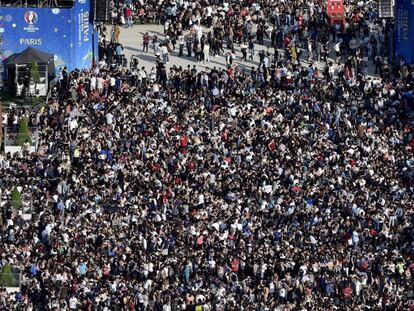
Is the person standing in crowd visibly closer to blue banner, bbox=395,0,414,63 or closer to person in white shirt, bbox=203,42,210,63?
person in white shirt, bbox=203,42,210,63

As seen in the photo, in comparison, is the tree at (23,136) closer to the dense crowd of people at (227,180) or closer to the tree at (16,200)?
the dense crowd of people at (227,180)

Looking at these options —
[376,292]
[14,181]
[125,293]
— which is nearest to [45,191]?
[14,181]

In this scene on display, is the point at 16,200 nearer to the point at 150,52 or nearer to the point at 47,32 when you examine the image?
the point at 47,32

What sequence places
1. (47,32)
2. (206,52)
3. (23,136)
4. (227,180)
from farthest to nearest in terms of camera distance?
(206,52), (47,32), (23,136), (227,180)

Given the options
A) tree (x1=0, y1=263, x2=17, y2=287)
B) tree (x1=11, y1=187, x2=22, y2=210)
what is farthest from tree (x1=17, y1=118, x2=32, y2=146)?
tree (x1=0, y1=263, x2=17, y2=287)

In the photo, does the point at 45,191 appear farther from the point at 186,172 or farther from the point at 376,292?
the point at 376,292

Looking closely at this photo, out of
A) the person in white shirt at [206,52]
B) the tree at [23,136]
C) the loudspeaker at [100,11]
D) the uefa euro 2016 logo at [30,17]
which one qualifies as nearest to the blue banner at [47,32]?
the uefa euro 2016 logo at [30,17]

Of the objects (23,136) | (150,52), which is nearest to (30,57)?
(23,136)
